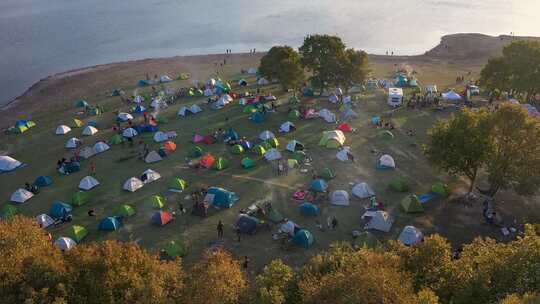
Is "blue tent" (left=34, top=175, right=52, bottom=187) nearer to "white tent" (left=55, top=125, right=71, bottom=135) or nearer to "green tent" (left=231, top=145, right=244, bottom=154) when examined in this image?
"white tent" (left=55, top=125, right=71, bottom=135)

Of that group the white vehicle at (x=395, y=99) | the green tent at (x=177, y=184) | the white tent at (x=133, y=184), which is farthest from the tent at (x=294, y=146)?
the white vehicle at (x=395, y=99)

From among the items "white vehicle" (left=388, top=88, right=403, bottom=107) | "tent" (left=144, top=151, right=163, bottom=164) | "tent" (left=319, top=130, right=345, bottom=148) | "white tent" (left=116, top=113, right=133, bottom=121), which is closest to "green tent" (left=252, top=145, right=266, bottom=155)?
"tent" (left=319, top=130, right=345, bottom=148)

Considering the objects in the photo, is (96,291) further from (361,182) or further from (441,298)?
(361,182)

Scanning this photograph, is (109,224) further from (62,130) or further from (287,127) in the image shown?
(62,130)

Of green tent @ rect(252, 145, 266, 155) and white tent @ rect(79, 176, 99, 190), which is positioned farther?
green tent @ rect(252, 145, 266, 155)

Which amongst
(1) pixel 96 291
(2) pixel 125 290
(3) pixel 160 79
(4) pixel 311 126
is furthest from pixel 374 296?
(3) pixel 160 79

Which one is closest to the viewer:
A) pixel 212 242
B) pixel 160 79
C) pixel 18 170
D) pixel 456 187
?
pixel 212 242

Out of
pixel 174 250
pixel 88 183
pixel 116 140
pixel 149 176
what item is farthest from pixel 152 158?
pixel 174 250
